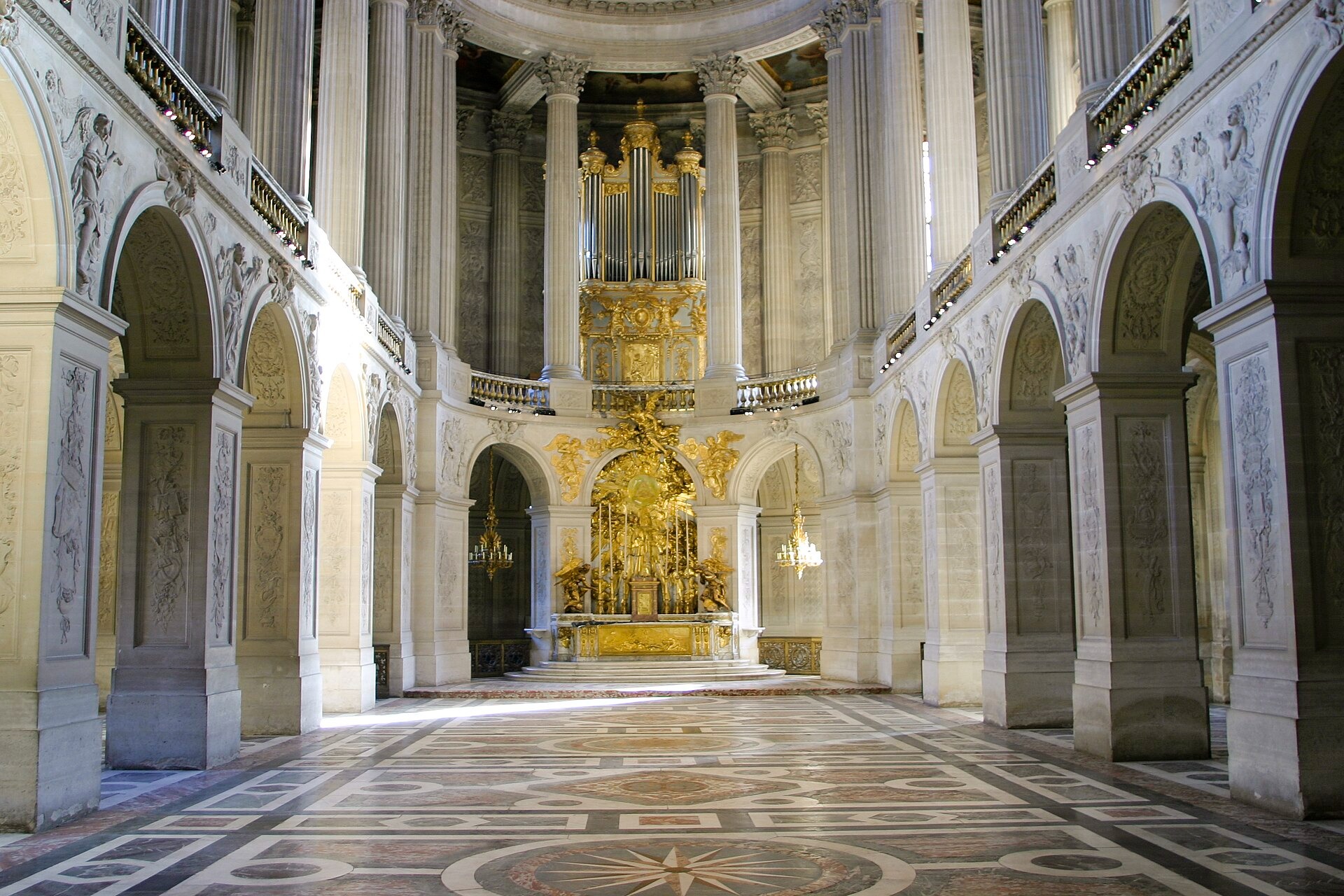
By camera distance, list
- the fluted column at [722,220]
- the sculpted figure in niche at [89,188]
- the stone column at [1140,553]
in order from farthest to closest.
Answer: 1. the fluted column at [722,220]
2. the stone column at [1140,553]
3. the sculpted figure in niche at [89,188]

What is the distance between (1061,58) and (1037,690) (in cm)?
1291

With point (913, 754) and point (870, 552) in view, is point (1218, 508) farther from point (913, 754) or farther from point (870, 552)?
point (913, 754)

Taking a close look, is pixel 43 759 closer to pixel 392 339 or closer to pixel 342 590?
pixel 342 590

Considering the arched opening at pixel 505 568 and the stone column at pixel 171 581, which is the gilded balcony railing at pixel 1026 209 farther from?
the arched opening at pixel 505 568

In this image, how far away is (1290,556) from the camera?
352 inches

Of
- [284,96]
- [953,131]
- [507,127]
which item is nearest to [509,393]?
[507,127]

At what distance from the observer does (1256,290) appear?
29.7 feet

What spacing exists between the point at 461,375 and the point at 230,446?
12389mm

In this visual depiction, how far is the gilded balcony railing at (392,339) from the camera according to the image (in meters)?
20.6

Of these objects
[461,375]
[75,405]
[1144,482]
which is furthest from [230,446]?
[461,375]

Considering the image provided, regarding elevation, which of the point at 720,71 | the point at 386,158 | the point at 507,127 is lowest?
the point at 386,158

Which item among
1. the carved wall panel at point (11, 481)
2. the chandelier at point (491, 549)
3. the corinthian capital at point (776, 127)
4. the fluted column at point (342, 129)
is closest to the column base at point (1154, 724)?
the carved wall panel at point (11, 481)

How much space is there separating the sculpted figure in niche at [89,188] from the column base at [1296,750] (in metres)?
8.88

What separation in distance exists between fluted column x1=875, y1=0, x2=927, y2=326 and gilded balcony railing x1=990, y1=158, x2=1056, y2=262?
6.15m
